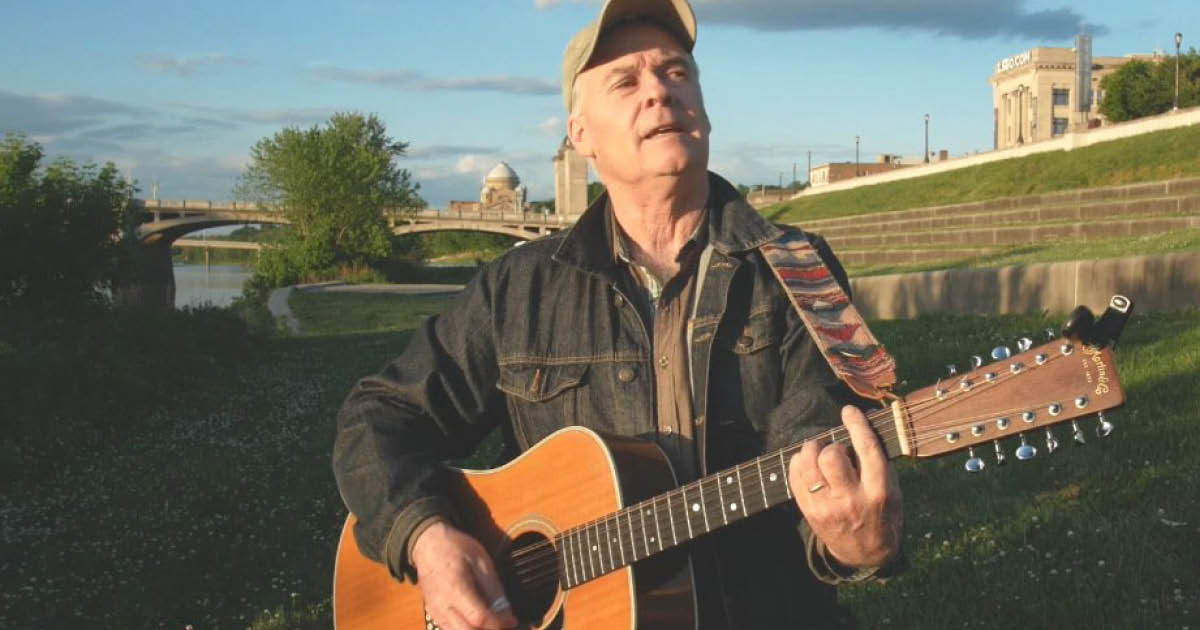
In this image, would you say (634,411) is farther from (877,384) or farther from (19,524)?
(19,524)

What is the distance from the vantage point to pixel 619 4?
2902mm

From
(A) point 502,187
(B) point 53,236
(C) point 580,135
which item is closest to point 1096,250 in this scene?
(C) point 580,135

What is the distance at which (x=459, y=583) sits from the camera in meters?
2.79

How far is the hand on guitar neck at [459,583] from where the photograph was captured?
2.78 meters

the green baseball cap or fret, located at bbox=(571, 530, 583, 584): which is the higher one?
the green baseball cap

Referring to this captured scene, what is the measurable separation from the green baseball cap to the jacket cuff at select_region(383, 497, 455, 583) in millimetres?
1261

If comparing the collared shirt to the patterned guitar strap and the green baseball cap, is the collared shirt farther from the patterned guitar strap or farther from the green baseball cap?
the green baseball cap

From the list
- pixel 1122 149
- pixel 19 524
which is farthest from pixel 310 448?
pixel 1122 149

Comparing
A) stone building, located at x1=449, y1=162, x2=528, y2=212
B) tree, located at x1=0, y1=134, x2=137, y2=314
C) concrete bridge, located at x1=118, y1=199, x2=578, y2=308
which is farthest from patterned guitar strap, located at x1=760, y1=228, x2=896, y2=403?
stone building, located at x1=449, y1=162, x2=528, y2=212

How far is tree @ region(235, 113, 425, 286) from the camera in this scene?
54906 millimetres

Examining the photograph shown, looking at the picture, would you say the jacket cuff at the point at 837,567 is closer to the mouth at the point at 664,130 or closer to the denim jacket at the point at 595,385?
the denim jacket at the point at 595,385

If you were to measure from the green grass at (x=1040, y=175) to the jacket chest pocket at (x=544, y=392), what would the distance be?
2227 centimetres

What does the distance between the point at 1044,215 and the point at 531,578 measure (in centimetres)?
2027

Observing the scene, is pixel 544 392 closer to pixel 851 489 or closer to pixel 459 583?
pixel 459 583
